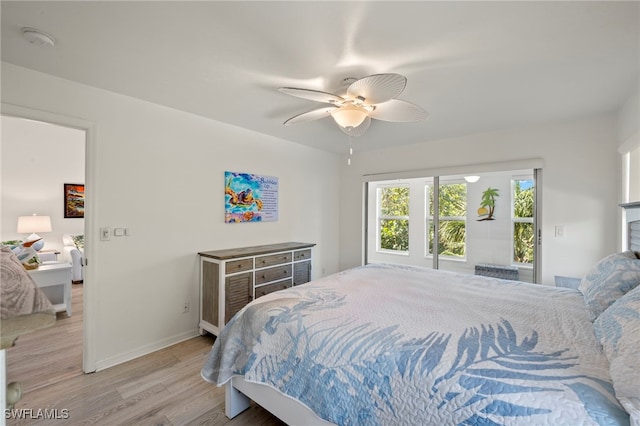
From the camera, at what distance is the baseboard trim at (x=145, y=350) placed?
2415 millimetres

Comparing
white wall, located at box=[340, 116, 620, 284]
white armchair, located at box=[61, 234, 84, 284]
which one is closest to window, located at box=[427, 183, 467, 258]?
white wall, located at box=[340, 116, 620, 284]

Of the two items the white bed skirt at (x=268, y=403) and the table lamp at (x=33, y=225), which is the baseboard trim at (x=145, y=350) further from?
the table lamp at (x=33, y=225)

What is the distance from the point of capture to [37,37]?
1.65m

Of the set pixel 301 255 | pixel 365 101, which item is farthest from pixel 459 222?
pixel 365 101

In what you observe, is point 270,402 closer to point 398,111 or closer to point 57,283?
point 398,111

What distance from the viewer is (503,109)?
2785 millimetres

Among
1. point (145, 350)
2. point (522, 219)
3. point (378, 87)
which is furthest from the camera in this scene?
point (522, 219)

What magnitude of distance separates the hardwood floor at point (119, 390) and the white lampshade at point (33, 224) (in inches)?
128

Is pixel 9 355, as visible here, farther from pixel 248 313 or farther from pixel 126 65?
pixel 126 65

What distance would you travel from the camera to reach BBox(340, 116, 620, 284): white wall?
9.53 feet

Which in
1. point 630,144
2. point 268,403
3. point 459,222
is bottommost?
point 268,403

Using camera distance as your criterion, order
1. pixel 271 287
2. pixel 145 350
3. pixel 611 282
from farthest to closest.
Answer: pixel 271 287, pixel 145 350, pixel 611 282

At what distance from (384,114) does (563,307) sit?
1757 mm

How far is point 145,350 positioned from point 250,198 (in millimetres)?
1904
